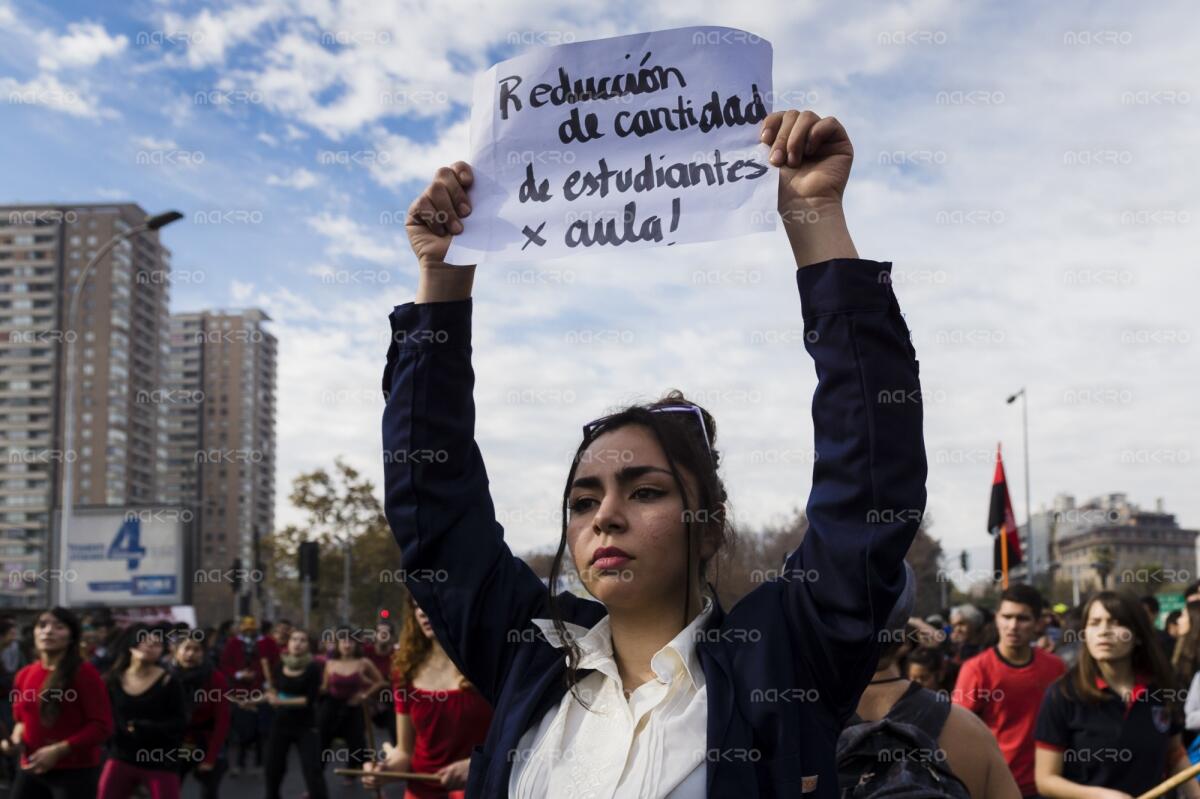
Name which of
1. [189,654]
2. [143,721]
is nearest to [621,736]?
[143,721]

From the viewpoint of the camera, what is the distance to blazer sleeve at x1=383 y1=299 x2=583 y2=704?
2.25 meters

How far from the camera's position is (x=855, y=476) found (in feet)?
6.52

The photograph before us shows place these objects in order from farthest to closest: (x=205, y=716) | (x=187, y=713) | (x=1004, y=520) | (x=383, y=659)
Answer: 1. (x=383, y=659)
2. (x=1004, y=520)
3. (x=205, y=716)
4. (x=187, y=713)

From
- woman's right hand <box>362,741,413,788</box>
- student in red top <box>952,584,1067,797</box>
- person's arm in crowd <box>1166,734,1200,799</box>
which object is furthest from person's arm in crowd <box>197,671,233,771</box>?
person's arm in crowd <box>1166,734,1200,799</box>

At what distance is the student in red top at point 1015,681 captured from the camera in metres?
6.86

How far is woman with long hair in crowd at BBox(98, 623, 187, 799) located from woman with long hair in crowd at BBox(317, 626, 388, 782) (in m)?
3.47

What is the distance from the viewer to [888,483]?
197 centimetres

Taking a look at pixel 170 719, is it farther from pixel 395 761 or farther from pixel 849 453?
pixel 849 453

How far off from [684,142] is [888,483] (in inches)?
29.5

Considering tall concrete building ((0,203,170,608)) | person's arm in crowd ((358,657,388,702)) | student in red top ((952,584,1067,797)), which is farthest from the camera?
tall concrete building ((0,203,170,608))

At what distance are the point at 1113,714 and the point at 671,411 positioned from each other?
4096 millimetres

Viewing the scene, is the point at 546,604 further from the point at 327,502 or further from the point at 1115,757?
the point at 327,502

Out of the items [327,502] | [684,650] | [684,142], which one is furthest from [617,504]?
[327,502]

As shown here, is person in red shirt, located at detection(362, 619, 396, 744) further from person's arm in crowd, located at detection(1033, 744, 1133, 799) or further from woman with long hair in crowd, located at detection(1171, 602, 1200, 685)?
person's arm in crowd, located at detection(1033, 744, 1133, 799)
